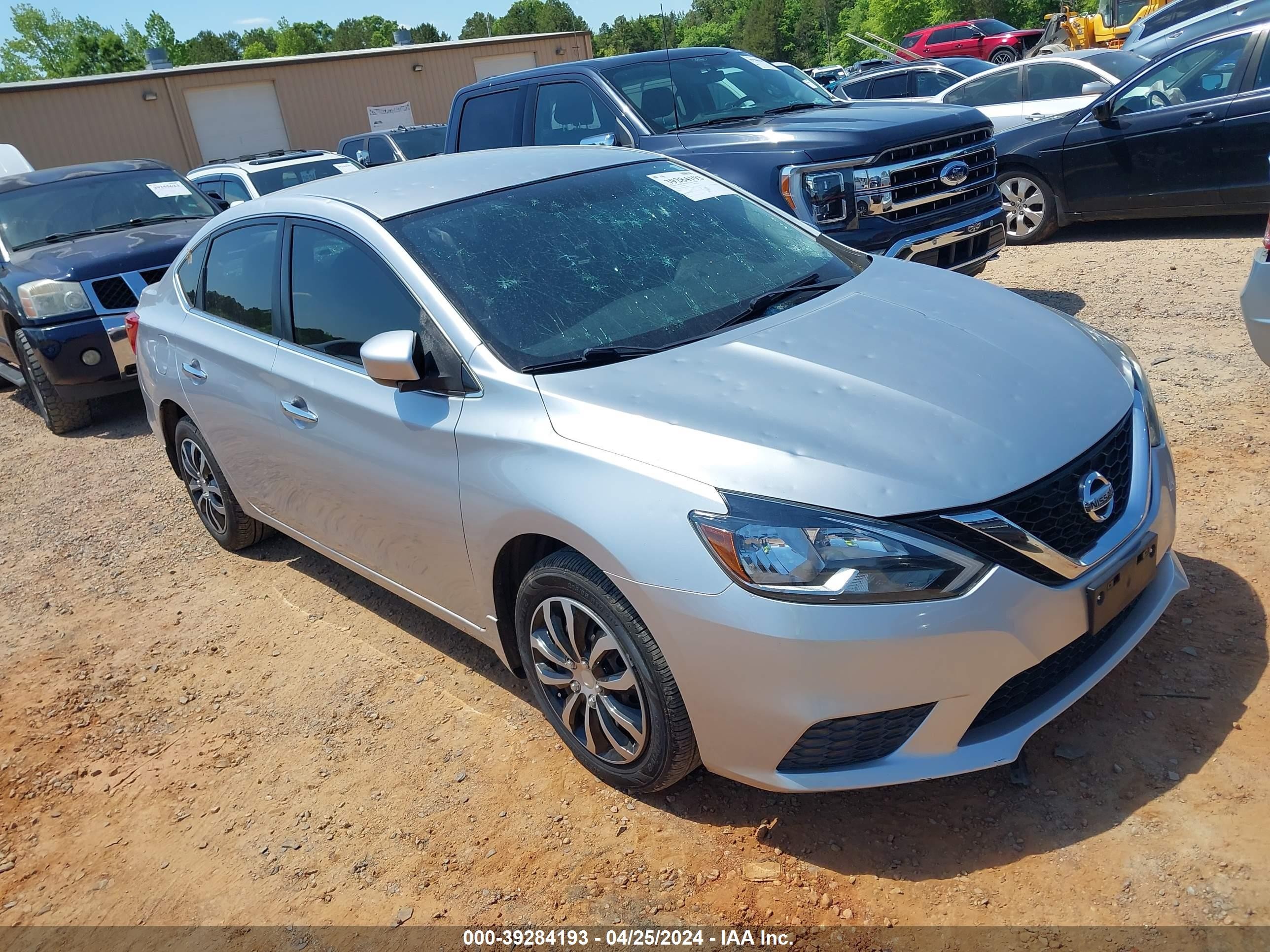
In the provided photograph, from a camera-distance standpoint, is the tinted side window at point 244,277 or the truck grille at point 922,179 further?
the truck grille at point 922,179

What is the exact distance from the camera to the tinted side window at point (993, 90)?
10.1 m

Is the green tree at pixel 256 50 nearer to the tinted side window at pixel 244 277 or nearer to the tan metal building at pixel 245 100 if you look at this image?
the tan metal building at pixel 245 100

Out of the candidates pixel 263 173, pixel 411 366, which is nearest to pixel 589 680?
pixel 411 366

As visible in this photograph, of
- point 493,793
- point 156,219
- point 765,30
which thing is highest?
point 765,30

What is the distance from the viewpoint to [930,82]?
14078 mm

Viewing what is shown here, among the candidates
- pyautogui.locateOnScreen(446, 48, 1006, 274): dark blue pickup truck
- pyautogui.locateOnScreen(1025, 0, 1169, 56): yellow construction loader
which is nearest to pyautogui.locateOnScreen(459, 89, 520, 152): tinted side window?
pyautogui.locateOnScreen(446, 48, 1006, 274): dark blue pickup truck

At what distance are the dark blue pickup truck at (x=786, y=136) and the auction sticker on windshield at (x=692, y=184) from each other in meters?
1.89

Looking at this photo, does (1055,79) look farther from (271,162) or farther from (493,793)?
(493,793)

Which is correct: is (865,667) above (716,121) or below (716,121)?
below

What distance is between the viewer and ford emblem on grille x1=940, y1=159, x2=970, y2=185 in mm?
6328

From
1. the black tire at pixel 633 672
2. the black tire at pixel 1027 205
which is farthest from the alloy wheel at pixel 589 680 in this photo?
the black tire at pixel 1027 205

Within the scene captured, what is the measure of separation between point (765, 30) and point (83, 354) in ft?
183

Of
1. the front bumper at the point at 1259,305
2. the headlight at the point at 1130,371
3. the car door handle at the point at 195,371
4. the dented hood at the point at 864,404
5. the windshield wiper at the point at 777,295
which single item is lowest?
the front bumper at the point at 1259,305

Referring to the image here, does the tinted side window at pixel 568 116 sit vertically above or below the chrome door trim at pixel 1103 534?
above
